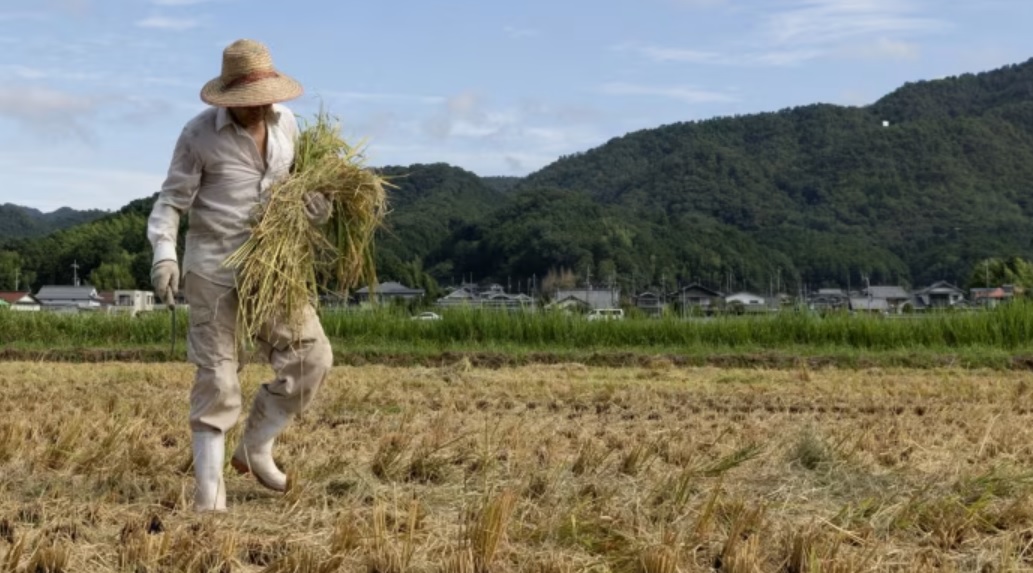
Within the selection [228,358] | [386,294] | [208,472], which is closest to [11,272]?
[386,294]

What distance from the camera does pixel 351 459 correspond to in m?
5.46

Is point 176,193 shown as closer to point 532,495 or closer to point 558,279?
point 532,495

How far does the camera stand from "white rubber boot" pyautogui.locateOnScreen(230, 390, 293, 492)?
4.77 metres

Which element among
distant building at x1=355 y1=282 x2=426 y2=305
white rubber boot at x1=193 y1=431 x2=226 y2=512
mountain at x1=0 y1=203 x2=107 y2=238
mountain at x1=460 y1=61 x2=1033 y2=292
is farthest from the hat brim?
mountain at x1=0 y1=203 x2=107 y2=238

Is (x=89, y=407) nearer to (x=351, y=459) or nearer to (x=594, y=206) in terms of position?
(x=351, y=459)

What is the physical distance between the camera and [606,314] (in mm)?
20375

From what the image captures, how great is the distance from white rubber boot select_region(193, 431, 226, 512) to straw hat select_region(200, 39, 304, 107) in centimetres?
124

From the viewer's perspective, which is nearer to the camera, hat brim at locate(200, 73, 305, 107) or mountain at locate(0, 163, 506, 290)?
hat brim at locate(200, 73, 305, 107)

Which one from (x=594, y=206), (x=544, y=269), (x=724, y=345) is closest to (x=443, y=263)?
(x=544, y=269)

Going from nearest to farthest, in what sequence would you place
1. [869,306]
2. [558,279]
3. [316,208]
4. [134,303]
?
A: [316,208]
[869,306]
[134,303]
[558,279]

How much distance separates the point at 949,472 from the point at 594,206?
2327 inches

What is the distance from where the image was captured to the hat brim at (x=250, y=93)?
4.68 metres

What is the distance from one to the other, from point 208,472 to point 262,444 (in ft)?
1.04

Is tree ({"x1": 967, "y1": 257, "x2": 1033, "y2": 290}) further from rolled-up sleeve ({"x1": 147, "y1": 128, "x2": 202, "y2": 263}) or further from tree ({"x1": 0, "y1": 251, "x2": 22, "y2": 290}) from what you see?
rolled-up sleeve ({"x1": 147, "y1": 128, "x2": 202, "y2": 263})
